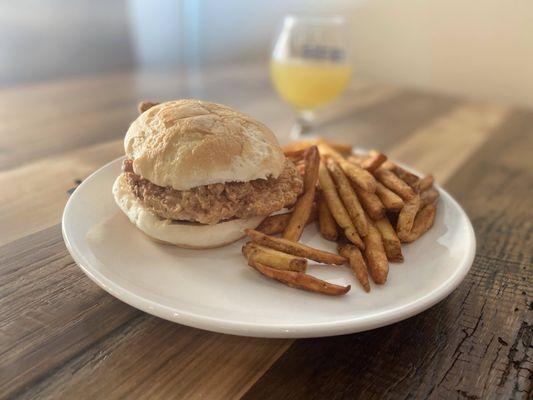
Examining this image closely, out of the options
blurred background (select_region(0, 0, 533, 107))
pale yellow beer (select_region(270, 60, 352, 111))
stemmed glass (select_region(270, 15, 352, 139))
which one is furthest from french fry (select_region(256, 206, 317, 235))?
blurred background (select_region(0, 0, 533, 107))

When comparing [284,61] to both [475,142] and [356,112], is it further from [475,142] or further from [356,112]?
[475,142]

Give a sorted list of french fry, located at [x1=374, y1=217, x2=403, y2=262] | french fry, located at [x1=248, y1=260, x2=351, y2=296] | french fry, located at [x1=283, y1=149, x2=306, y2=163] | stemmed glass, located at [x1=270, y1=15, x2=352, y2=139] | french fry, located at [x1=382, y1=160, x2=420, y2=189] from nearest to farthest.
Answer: french fry, located at [x1=248, y1=260, x2=351, y2=296] < french fry, located at [x1=374, y1=217, x2=403, y2=262] < french fry, located at [x1=382, y1=160, x2=420, y2=189] < french fry, located at [x1=283, y1=149, x2=306, y2=163] < stemmed glass, located at [x1=270, y1=15, x2=352, y2=139]

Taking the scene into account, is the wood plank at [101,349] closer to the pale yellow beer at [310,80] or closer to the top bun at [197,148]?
the top bun at [197,148]

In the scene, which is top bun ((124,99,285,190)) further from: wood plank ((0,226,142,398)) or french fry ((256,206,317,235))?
wood plank ((0,226,142,398))

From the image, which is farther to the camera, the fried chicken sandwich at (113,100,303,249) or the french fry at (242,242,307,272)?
the fried chicken sandwich at (113,100,303,249)

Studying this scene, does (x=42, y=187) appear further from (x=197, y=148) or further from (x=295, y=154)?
(x=295, y=154)

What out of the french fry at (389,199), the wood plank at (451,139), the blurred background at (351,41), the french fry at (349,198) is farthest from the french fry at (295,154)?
the blurred background at (351,41)
